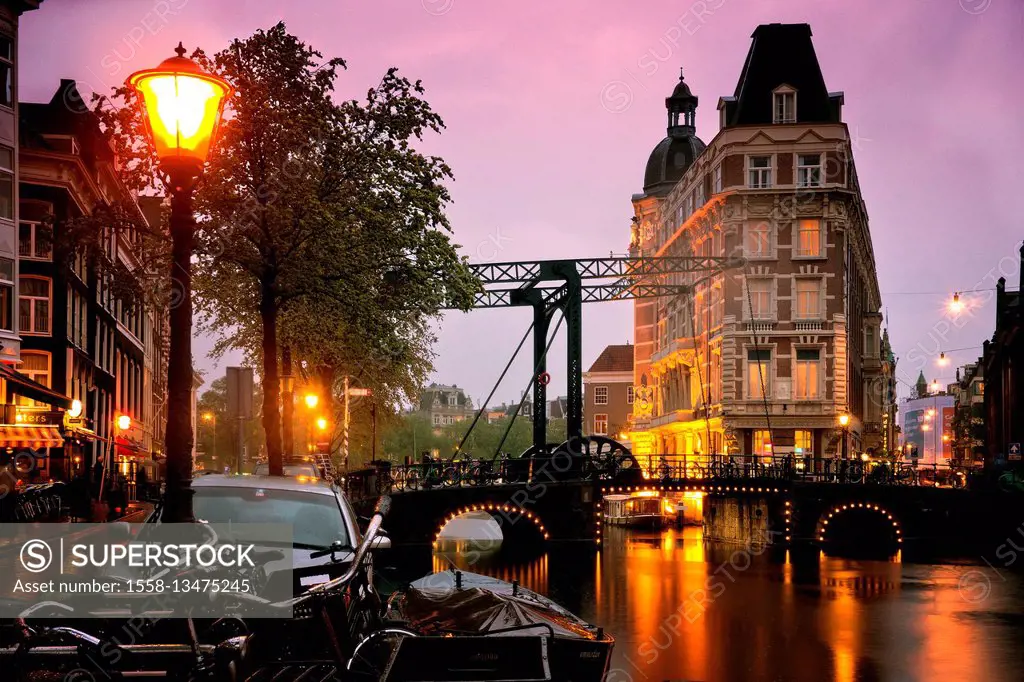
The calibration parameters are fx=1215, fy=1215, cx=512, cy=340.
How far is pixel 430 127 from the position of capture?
94.6ft

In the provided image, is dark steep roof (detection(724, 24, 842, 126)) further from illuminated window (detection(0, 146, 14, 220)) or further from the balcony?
illuminated window (detection(0, 146, 14, 220))

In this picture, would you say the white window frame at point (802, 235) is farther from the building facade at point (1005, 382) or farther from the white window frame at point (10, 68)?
the white window frame at point (10, 68)

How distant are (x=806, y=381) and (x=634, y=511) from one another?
15.7 meters

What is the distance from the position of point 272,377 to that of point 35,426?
7435mm

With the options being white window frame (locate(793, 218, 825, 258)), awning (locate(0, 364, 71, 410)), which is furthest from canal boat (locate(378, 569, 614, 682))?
white window frame (locate(793, 218, 825, 258))

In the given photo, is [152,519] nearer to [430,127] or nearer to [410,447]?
[430,127]

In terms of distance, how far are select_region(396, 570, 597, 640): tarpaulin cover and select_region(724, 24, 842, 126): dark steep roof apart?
50.0 metres

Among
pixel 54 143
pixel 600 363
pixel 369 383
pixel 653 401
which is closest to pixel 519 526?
pixel 369 383

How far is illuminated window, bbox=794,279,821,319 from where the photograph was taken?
58156 mm

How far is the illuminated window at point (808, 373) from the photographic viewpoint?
57281 millimetres

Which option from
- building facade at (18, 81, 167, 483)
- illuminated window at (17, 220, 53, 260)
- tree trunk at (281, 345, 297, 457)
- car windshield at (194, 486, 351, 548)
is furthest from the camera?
building facade at (18, 81, 167, 483)

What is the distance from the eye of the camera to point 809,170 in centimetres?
5769

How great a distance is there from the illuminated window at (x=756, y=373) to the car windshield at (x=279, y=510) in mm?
49145

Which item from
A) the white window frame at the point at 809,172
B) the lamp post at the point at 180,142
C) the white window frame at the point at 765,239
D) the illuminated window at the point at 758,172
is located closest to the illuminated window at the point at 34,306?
the lamp post at the point at 180,142
